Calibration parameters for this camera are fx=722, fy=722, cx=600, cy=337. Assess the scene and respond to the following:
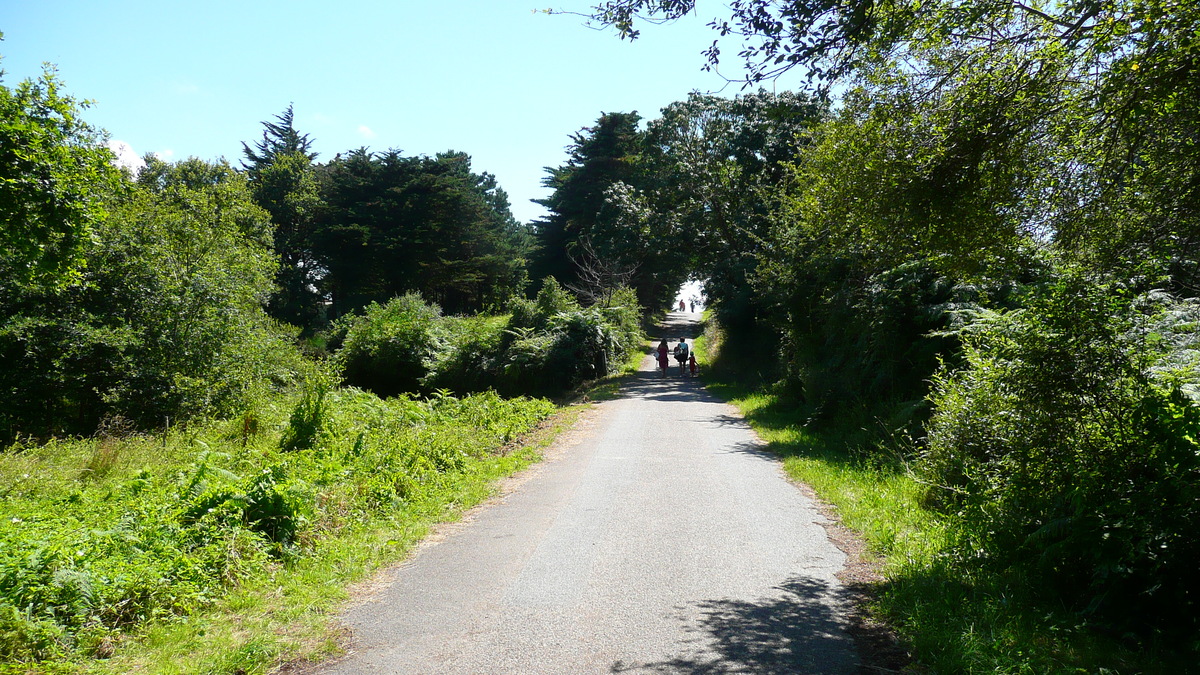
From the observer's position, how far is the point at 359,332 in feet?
101

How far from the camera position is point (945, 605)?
5660 mm

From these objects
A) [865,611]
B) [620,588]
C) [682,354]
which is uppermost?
[682,354]

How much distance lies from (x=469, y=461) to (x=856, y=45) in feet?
28.0

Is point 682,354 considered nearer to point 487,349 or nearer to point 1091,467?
point 487,349

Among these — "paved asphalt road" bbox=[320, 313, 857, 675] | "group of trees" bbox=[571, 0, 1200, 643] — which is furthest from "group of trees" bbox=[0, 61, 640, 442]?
"group of trees" bbox=[571, 0, 1200, 643]

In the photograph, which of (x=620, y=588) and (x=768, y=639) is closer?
(x=768, y=639)

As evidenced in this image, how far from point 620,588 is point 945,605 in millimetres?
2575

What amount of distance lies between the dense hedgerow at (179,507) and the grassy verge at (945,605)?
5473 millimetres

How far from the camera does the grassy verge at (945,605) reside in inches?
182

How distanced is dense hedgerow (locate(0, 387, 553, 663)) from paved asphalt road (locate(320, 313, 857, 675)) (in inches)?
51.9

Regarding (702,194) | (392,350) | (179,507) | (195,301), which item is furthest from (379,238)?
(179,507)

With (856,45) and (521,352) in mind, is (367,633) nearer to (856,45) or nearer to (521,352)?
(856,45)

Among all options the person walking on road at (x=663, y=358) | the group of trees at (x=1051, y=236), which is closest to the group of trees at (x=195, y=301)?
the person walking on road at (x=663, y=358)

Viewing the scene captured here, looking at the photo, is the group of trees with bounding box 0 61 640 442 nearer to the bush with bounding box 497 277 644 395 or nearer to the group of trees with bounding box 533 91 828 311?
the bush with bounding box 497 277 644 395
